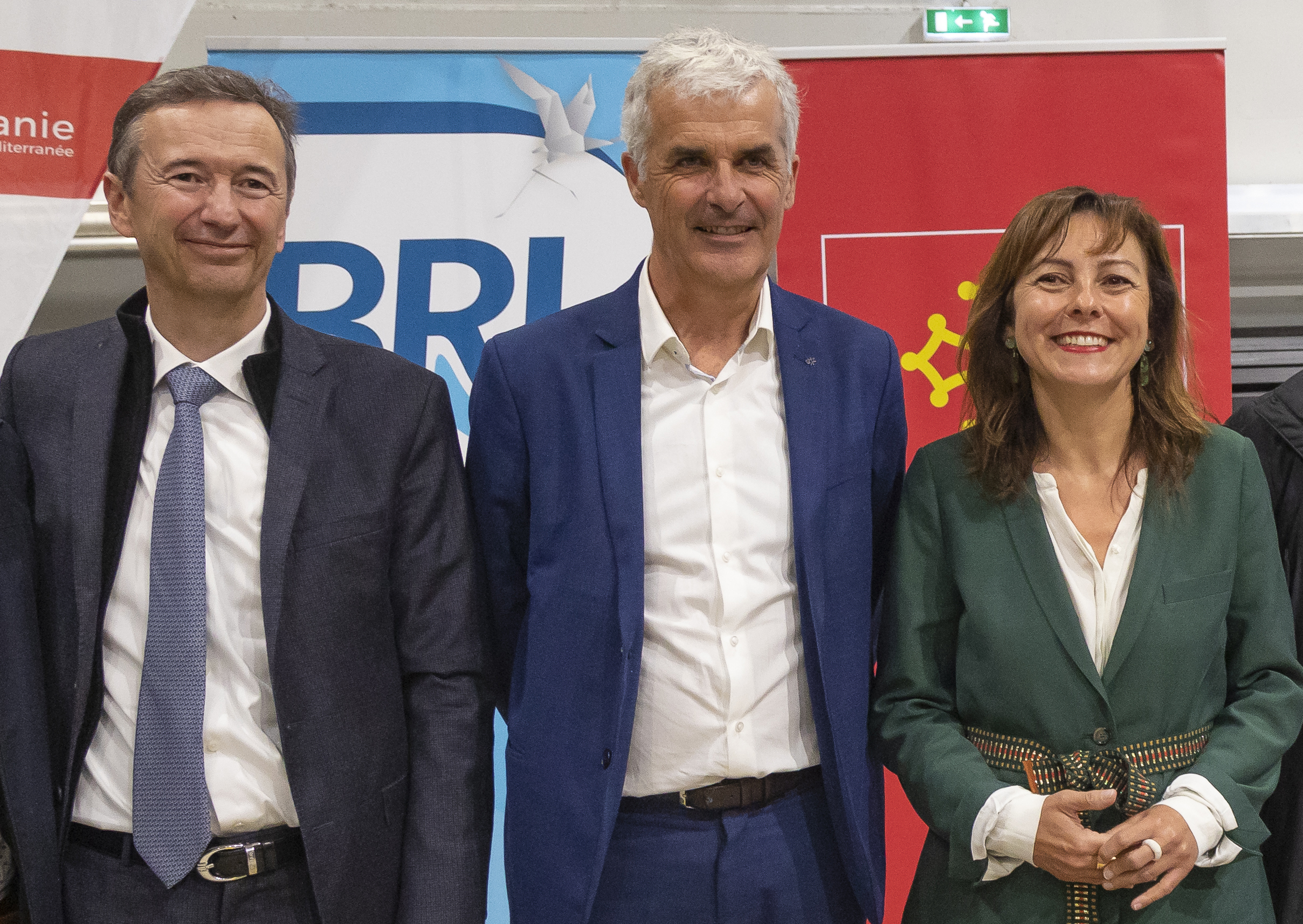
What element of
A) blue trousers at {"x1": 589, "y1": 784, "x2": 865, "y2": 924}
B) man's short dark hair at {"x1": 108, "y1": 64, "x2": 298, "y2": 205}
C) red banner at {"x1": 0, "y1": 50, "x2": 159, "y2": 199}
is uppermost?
red banner at {"x1": 0, "y1": 50, "x2": 159, "y2": 199}

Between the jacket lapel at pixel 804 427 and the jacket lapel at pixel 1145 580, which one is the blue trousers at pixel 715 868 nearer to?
the jacket lapel at pixel 804 427

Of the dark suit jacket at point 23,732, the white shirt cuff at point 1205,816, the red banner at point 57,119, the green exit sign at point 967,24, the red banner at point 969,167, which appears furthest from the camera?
the green exit sign at point 967,24

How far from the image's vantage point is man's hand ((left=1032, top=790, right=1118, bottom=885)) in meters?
1.52

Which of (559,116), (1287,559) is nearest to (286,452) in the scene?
(1287,559)

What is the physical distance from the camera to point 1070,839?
1525mm

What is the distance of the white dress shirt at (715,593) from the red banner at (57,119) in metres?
1.51

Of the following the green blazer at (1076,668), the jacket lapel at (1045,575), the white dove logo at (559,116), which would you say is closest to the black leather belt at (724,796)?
the green blazer at (1076,668)

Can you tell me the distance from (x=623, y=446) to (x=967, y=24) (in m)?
2.54

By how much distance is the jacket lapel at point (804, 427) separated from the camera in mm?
1681

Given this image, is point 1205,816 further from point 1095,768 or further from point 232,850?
point 232,850

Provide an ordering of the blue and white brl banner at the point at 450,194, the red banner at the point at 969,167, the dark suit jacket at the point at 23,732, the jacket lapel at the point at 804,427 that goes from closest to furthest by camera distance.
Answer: the dark suit jacket at the point at 23,732 → the jacket lapel at the point at 804,427 → the blue and white brl banner at the point at 450,194 → the red banner at the point at 969,167

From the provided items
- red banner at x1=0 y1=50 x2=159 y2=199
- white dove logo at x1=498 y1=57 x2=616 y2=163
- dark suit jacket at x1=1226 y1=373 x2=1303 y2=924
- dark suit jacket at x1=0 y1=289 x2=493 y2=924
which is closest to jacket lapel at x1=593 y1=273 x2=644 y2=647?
dark suit jacket at x1=0 y1=289 x2=493 y2=924

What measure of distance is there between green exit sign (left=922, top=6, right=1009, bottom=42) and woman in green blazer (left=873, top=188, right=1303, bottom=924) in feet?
6.58

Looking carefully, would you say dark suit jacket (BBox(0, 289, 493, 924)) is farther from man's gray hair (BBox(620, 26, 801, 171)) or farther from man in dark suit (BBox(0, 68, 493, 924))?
man's gray hair (BBox(620, 26, 801, 171))
